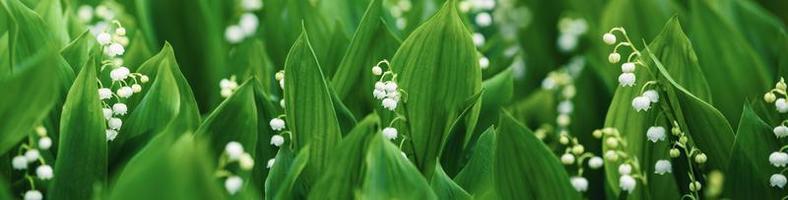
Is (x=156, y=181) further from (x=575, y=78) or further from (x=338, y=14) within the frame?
(x=575, y=78)

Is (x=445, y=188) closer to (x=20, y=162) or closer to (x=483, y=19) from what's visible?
(x=20, y=162)

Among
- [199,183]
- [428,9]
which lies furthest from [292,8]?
[199,183]

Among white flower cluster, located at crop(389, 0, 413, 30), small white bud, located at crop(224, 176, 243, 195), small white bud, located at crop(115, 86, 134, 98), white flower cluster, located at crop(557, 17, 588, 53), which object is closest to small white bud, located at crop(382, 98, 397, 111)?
small white bud, located at crop(224, 176, 243, 195)

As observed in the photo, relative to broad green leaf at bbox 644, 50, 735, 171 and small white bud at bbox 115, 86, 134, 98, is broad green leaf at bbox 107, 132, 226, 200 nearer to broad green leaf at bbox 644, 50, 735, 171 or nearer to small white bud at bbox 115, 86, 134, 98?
small white bud at bbox 115, 86, 134, 98

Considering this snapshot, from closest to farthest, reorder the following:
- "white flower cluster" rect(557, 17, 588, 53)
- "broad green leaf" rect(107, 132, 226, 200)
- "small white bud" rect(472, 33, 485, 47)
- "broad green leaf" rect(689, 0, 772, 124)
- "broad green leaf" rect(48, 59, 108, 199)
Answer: "broad green leaf" rect(107, 132, 226, 200), "broad green leaf" rect(48, 59, 108, 199), "broad green leaf" rect(689, 0, 772, 124), "small white bud" rect(472, 33, 485, 47), "white flower cluster" rect(557, 17, 588, 53)

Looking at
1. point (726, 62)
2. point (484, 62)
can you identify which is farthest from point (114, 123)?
point (726, 62)

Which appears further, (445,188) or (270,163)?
(270,163)
